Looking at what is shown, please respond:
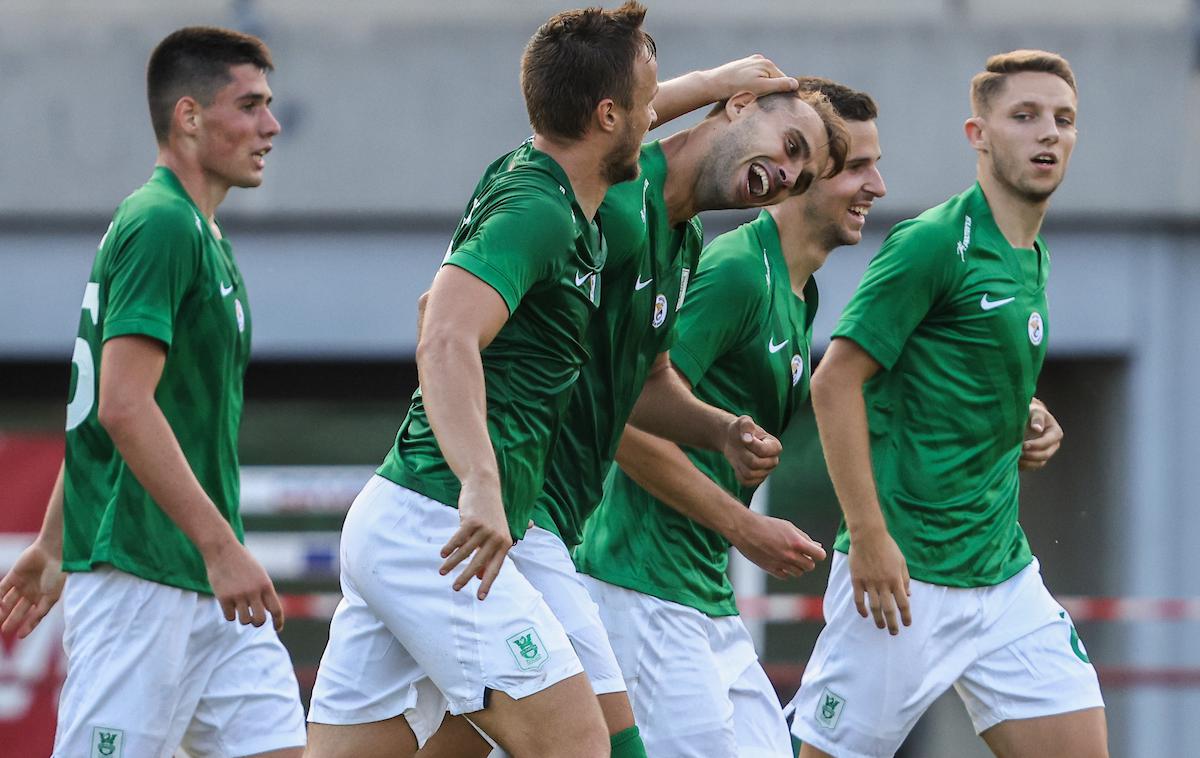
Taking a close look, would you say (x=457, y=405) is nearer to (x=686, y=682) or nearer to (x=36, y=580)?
(x=686, y=682)

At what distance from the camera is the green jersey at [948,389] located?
498 cm

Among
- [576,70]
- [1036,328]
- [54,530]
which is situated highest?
[576,70]

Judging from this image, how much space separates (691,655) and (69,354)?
6.58 metres

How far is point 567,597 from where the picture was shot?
156 inches

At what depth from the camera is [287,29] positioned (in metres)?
10.2

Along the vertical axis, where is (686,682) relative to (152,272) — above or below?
below

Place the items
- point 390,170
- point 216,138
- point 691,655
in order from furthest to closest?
1. point 390,170
2. point 216,138
3. point 691,655

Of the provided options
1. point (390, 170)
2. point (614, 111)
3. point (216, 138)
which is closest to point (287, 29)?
point (390, 170)

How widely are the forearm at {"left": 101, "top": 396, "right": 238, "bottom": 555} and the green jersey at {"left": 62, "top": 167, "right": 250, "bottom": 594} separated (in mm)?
273

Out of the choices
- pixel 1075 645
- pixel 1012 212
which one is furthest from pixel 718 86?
pixel 1075 645

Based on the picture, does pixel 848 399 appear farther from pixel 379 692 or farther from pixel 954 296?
pixel 379 692

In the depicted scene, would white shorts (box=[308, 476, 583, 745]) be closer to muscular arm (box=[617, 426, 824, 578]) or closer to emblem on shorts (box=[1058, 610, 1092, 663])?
muscular arm (box=[617, 426, 824, 578])

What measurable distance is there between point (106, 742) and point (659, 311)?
1761mm

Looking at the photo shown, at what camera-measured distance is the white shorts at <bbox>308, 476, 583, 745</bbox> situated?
11.8 feet
